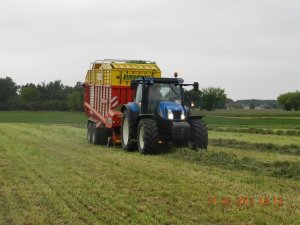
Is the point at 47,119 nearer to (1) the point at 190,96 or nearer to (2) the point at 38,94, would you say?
(1) the point at 190,96

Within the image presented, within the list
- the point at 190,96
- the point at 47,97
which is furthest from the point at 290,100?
the point at 190,96

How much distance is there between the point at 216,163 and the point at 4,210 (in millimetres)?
6015

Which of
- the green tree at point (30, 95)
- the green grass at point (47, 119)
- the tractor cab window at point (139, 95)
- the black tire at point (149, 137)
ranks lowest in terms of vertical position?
the green grass at point (47, 119)

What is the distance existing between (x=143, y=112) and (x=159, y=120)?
2.39 ft

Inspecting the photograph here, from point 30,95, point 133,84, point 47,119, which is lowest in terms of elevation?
point 47,119

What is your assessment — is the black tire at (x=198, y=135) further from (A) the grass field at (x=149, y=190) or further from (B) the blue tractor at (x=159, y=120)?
(A) the grass field at (x=149, y=190)

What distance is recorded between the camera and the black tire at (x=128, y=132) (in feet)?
52.1

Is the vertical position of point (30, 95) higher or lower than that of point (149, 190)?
higher

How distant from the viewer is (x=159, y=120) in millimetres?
15172

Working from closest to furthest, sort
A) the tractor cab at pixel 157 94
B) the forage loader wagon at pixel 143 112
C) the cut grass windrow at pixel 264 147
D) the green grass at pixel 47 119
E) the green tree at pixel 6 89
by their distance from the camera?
the forage loader wagon at pixel 143 112, the tractor cab at pixel 157 94, the cut grass windrow at pixel 264 147, the green grass at pixel 47 119, the green tree at pixel 6 89

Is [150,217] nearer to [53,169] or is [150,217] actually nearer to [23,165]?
[53,169]

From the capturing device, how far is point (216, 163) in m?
12.0

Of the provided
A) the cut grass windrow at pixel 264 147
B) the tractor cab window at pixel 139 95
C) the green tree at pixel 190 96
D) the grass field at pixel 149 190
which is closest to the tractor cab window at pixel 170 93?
the green tree at pixel 190 96
